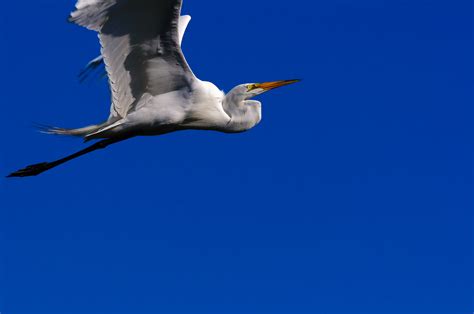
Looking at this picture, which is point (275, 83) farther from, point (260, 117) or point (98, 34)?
point (98, 34)

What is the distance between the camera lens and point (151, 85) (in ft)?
35.0


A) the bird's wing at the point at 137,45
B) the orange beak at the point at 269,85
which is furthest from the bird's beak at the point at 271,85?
the bird's wing at the point at 137,45

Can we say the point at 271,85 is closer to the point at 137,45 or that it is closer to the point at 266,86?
the point at 266,86

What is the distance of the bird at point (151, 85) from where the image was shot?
31.5ft

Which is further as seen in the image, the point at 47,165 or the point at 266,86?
the point at 47,165

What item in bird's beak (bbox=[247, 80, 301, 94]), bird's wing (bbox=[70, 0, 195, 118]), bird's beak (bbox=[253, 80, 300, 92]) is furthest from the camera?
bird's beak (bbox=[253, 80, 300, 92])

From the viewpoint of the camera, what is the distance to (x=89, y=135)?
10867 mm

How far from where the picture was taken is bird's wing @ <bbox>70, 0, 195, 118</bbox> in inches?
374

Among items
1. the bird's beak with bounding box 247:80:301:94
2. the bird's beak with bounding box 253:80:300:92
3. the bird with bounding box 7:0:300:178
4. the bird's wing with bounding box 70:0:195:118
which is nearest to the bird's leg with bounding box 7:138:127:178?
the bird with bounding box 7:0:300:178

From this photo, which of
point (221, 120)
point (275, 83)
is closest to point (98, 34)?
point (221, 120)

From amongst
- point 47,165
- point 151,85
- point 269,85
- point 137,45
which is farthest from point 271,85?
point 47,165

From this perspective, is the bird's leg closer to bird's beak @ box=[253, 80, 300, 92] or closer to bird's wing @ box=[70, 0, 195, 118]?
bird's wing @ box=[70, 0, 195, 118]

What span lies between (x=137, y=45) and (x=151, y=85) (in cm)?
69

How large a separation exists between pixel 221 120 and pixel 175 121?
641mm
